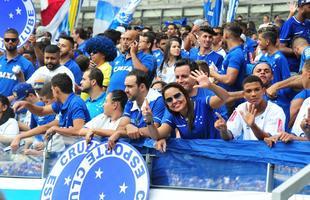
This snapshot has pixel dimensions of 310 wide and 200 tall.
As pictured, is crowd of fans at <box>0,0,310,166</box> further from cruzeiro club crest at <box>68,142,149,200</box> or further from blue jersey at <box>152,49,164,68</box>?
cruzeiro club crest at <box>68,142,149,200</box>

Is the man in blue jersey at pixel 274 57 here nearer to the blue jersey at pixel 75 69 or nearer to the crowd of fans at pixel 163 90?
the crowd of fans at pixel 163 90

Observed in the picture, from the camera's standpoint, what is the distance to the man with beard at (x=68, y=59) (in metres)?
12.5

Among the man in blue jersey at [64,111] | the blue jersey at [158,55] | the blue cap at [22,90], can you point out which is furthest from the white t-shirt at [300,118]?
the blue jersey at [158,55]

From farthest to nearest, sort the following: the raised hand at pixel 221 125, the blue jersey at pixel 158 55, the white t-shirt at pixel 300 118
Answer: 1. the blue jersey at pixel 158 55
2. the white t-shirt at pixel 300 118
3. the raised hand at pixel 221 125

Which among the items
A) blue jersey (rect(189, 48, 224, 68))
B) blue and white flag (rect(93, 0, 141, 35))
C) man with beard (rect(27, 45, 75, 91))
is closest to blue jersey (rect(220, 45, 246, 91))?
blue jersey (rect(189, 48, 224, 68))

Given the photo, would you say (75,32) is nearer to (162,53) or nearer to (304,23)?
(162,53)

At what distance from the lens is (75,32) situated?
16141mm

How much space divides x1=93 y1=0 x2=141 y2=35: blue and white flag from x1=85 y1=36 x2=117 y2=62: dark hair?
2889 mm

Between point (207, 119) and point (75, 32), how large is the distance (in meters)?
7.88

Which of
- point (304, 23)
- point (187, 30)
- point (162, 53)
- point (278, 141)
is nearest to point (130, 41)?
point (162, 53)

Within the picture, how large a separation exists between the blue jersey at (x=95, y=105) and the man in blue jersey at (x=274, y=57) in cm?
194

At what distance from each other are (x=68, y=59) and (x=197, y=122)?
14.4 ft

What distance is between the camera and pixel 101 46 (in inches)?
467

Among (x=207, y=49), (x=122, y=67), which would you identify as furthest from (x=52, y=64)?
(x=207, y=49)
